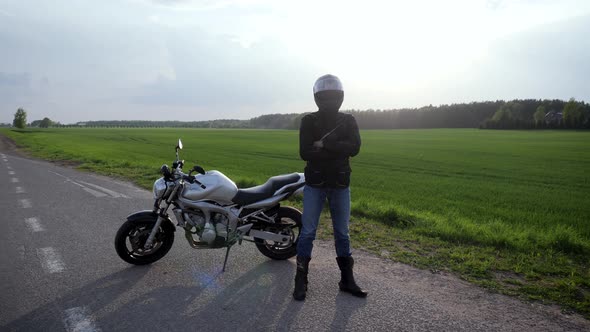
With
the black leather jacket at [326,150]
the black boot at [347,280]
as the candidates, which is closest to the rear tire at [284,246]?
the black boot at [347,280]

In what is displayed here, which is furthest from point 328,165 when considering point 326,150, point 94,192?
point 94,192

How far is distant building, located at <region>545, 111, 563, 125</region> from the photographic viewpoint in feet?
295

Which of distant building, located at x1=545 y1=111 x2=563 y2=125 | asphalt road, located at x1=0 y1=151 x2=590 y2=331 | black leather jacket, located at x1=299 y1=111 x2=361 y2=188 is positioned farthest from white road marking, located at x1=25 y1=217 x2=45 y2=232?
distant building, located at x1=545 y1=111 x2=563 y2=125

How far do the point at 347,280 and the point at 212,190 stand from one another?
1765mm

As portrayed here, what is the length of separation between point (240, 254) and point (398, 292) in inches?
83.5

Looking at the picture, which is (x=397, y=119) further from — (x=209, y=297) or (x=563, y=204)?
(x=209, y=297)

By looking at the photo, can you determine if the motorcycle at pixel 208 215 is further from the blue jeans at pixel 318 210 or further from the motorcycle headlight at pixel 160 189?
the blue jeans at pixel 318 210

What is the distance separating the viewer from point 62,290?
397 cm

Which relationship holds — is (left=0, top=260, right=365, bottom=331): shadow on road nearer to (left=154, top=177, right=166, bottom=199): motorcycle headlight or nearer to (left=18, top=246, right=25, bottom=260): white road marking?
(left=154, top=177, right=166, bottom=199): motorcycle headlight

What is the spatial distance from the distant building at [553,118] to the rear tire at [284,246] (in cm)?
10290

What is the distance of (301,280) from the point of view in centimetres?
392

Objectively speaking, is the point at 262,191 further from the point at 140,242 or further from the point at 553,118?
the point at 553,118

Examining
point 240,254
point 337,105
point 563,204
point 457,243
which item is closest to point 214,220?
point 240,254

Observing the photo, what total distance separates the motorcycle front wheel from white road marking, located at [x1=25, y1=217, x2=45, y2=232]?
7.70 ft
